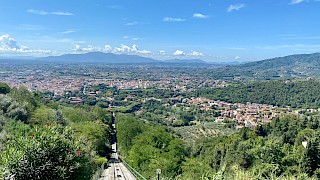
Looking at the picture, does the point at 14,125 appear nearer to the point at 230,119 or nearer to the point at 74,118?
the point at 74,118

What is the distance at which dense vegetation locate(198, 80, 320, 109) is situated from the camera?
11469 cm

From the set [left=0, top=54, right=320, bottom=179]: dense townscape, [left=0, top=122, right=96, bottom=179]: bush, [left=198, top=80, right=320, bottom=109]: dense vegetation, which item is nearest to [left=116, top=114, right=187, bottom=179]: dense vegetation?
[left=0, top=54, right=320, bottom=179]: dense townscape

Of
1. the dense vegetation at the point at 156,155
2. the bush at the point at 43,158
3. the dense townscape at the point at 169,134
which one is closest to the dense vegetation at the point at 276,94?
the dense townscape at the point at 169,134

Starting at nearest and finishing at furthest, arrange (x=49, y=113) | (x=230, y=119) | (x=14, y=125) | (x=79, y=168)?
1. (x=79, y=168)
2. (x=14, y=125)
3. (x=49, y=113)
4. (x=230, y=119)

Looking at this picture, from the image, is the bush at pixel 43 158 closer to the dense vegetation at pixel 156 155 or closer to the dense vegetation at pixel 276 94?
the dense vegetation at pixel 156 155

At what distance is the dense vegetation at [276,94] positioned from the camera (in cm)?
11469

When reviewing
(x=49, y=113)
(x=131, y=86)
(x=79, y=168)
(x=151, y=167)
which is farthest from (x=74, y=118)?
(x=131, y=86)

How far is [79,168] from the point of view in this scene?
9688mm

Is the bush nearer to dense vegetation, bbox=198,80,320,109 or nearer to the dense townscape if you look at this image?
the dense townscape

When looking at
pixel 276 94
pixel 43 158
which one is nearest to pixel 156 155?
pixel 43 158

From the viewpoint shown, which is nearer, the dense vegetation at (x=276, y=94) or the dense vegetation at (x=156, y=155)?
the dense vegetation at (x=156, y=155)

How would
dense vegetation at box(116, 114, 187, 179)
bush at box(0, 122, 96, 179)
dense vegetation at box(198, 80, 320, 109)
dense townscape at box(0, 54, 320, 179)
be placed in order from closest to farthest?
bush at box(0, 122, 96, 179)
dense townscape at box(0, 54, 320, 179)
dense vegetation at box(116, 114, 187, 179)
dense vegetation at box(198, 80, 320, 109)

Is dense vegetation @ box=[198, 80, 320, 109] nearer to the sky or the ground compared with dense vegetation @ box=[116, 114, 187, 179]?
nearer to the ground

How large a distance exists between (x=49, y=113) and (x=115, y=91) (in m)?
108
